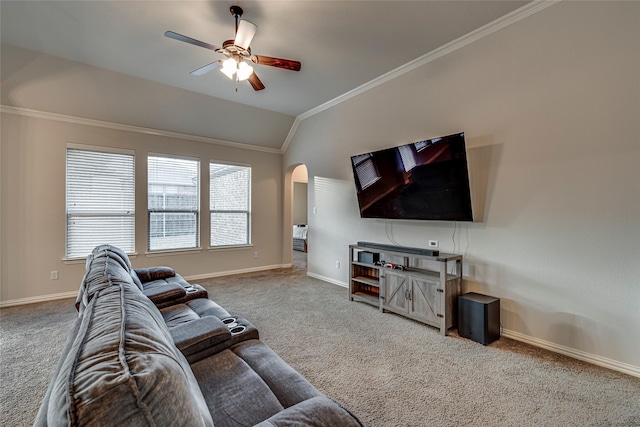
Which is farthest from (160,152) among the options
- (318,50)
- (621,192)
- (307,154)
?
(621,192)

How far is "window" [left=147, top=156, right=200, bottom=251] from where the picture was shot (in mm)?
5055

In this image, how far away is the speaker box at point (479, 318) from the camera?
2.83 m

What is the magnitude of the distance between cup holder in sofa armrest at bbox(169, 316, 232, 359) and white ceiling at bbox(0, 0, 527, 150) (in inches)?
109

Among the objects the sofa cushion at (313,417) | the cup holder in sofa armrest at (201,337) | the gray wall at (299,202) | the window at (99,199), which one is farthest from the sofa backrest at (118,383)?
the gray wall at (299,202)

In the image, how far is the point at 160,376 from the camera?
2.34 feet

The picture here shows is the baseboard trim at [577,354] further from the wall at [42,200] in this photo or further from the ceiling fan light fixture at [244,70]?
the wall at [42,200]

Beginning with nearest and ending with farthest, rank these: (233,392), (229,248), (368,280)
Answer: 1. (233,392)
2. (368,280)
3. (229,248)

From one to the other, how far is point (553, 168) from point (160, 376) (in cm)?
334

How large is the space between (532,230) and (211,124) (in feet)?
16.5

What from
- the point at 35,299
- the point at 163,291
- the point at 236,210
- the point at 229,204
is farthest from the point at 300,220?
the point at 163,291

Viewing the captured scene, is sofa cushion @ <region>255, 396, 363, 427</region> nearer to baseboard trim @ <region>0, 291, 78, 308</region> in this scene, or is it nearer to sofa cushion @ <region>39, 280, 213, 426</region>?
sofa cushion @ <region>39, 280, 213, 426</region>

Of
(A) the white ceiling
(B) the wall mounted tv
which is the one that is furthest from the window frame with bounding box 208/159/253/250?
(B) the wall mounted tv

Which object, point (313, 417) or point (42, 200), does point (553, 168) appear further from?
point (42, 200)

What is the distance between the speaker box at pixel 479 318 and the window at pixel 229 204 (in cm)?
434
